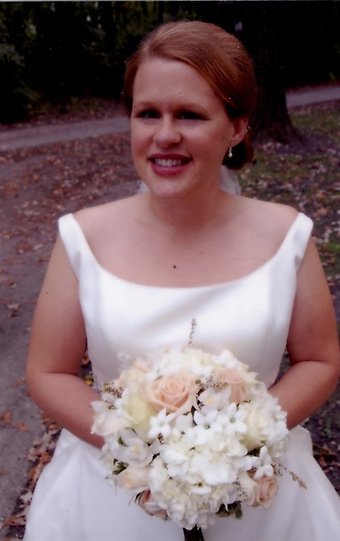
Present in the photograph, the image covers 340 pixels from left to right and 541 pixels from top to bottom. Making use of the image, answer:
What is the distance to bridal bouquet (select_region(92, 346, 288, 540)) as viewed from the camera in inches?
69.2

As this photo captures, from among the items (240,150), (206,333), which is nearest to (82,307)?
(206,333)

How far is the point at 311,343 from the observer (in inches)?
99.2

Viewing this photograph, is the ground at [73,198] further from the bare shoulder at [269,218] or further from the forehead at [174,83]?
the forehead at [174,83]

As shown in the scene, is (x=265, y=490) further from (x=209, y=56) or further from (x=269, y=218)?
(x=209, y=56)

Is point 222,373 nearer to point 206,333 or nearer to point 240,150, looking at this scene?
point 206,333

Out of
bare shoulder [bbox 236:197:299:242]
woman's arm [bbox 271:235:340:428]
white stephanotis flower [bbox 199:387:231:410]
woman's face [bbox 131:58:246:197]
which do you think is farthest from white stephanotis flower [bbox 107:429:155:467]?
bare shoulder [bbox 236:197:299:242]

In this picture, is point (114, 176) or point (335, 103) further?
point (335, 103)

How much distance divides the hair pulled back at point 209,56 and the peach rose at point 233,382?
0.92m

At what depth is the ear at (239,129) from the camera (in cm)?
249

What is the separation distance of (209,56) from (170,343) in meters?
0.93

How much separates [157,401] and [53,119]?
66.5 ft

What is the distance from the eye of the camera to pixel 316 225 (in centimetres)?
874

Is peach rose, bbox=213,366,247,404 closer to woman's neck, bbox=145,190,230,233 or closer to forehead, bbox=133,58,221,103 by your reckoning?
woman's neck, bbox=145,190,230,233

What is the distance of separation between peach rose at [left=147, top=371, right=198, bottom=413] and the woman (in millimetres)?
478
